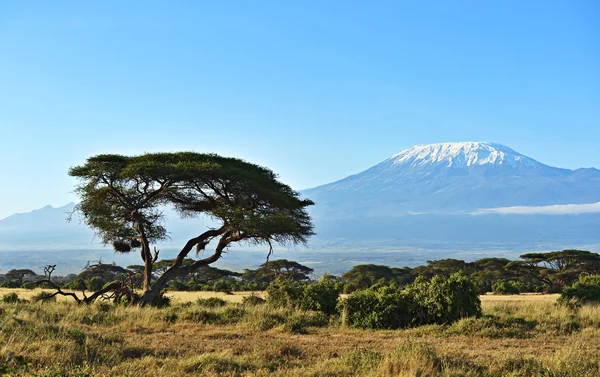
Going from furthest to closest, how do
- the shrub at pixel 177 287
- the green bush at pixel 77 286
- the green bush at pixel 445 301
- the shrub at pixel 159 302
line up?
the shrub at pixel 177 287 → the green bush at pixel 77 286 → the shrub at pixel 159 302 → the green bush at pixel 445 301

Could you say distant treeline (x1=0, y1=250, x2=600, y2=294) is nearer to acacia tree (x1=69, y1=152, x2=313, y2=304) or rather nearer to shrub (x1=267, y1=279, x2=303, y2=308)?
acacia tree (x1=69, y1=152, x2=313, y2=304)

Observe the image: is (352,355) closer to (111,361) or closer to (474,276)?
A: (111,361)

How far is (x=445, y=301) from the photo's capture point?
543 inches

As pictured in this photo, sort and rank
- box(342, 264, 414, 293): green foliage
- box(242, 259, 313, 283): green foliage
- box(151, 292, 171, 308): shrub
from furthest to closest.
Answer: box(242, 259, 313, 283): green foliage, box(342, 264, 414, 293): green foliage, box(151, 292, 171, 308): shrub

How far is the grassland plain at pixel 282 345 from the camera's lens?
8117mm

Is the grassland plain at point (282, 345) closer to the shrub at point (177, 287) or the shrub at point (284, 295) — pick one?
the shrub at point (284, 295)

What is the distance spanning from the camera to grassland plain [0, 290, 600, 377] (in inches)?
320

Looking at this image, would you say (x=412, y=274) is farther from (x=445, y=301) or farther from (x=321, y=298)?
(x=445, y=301)

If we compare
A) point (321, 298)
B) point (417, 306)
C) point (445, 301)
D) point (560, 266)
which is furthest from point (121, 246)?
point (560, 266)

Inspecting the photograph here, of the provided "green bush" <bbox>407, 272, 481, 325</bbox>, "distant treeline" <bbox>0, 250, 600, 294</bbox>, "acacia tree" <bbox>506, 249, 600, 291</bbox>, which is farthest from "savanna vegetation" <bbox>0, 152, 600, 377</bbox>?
"acacia tree" <bbox>506, 249, 600, 291</bbox>

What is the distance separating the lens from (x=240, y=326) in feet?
44.5

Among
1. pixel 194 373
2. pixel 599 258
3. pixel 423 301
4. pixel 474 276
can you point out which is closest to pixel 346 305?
pixel 423 301

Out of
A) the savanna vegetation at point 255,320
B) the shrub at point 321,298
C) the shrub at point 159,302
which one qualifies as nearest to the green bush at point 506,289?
the savanna vegetation at point 255,320

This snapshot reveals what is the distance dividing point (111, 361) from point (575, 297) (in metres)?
13.8
